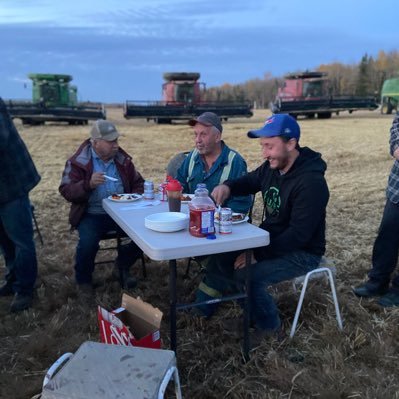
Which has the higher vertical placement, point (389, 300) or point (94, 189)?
point (94, 189)

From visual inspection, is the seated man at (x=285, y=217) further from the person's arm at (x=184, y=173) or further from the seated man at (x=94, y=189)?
the seated man at (x=94, y=189)

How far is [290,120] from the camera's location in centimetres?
280

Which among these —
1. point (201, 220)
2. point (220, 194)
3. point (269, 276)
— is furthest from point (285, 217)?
point (201, 220)

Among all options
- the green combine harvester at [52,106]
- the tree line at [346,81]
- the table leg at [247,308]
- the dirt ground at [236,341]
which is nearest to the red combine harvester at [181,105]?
the green combine harvester at [52,106]

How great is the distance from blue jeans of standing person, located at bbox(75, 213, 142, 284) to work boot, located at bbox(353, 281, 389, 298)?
1877mm

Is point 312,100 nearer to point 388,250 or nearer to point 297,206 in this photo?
point 388,250

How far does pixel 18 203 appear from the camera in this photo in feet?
10.8

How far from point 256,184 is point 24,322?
1891 millimetres

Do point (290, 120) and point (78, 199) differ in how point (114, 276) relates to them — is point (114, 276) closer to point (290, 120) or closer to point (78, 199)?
point (78, 199)

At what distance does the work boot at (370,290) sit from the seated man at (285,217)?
87cm

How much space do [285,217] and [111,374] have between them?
5.10 feet

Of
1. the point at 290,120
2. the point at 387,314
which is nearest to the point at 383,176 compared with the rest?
the point at 387,314

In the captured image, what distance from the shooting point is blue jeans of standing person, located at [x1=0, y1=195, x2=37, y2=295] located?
129 inches

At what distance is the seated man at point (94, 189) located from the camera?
3.52 m
